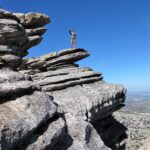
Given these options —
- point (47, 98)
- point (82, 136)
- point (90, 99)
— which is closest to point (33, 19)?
point (90, 99)

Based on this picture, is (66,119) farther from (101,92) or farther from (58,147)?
(101,92)

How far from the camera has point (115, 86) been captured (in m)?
45.7

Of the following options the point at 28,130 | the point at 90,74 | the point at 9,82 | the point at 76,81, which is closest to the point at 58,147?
the point at 28,130

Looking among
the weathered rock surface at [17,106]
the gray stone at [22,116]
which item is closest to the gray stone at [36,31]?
the weathered rock surface at [17,106]

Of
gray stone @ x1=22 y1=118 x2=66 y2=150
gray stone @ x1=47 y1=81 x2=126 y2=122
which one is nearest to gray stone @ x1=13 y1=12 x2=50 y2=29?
gray stone @ x1=47 y1=81 x2=126 y2=122

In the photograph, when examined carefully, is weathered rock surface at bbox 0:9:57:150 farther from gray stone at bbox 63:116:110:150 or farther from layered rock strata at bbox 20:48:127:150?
layered rock strata at bbox 20:48:127:150

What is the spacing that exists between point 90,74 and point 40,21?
10391 millimetres

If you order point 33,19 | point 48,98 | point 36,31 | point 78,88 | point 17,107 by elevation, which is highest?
point 33,19

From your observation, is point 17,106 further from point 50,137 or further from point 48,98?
point 48,98

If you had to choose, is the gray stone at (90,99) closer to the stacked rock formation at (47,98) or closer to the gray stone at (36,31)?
the stacked rock formation at (47,98)

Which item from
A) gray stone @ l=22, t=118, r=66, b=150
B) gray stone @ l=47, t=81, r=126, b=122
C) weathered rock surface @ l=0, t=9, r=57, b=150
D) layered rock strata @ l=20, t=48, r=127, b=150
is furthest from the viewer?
layered rock strata @ l=20, t=48, r=127, b=150

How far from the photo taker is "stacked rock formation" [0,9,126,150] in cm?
1944


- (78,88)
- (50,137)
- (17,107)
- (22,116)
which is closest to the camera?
(22,116)

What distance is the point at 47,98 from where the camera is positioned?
2411 cm
